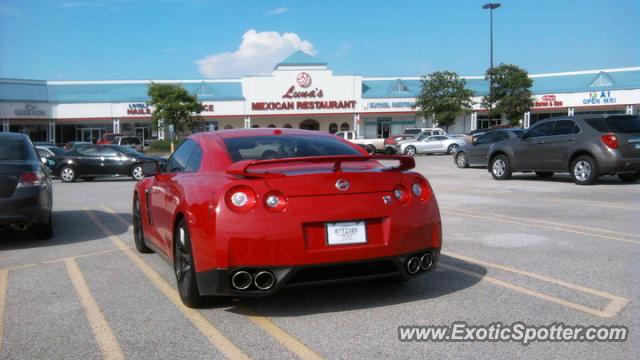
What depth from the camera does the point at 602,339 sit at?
3863 mm

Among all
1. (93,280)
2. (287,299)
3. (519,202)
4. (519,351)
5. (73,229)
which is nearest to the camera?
(519,351)

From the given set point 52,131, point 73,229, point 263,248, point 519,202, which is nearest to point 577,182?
point 519,202

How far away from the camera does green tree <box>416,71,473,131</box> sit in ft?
175

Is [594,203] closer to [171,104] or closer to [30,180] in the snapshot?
[30,180]

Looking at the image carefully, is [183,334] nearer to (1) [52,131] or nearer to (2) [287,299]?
(2) [287,299]

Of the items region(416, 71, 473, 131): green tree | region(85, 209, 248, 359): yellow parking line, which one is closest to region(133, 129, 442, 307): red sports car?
region(85, 209, 248, 359): yellow parking line

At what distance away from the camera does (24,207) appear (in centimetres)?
761

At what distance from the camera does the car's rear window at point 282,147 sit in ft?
17.0

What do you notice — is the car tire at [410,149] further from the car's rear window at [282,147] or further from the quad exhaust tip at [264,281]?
the quad exhaust tip at [264,281]

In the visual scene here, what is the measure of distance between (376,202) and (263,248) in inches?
35.3

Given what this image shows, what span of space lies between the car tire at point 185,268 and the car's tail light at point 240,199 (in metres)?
0.61

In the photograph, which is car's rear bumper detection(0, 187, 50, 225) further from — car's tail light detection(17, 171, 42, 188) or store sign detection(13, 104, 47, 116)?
store sign detection(13, 104, 47, 116)

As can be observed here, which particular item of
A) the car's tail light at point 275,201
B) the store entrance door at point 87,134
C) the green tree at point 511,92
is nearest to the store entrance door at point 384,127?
the green tree at point 511,92

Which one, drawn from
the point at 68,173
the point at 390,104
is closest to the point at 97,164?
the point at 68,173
